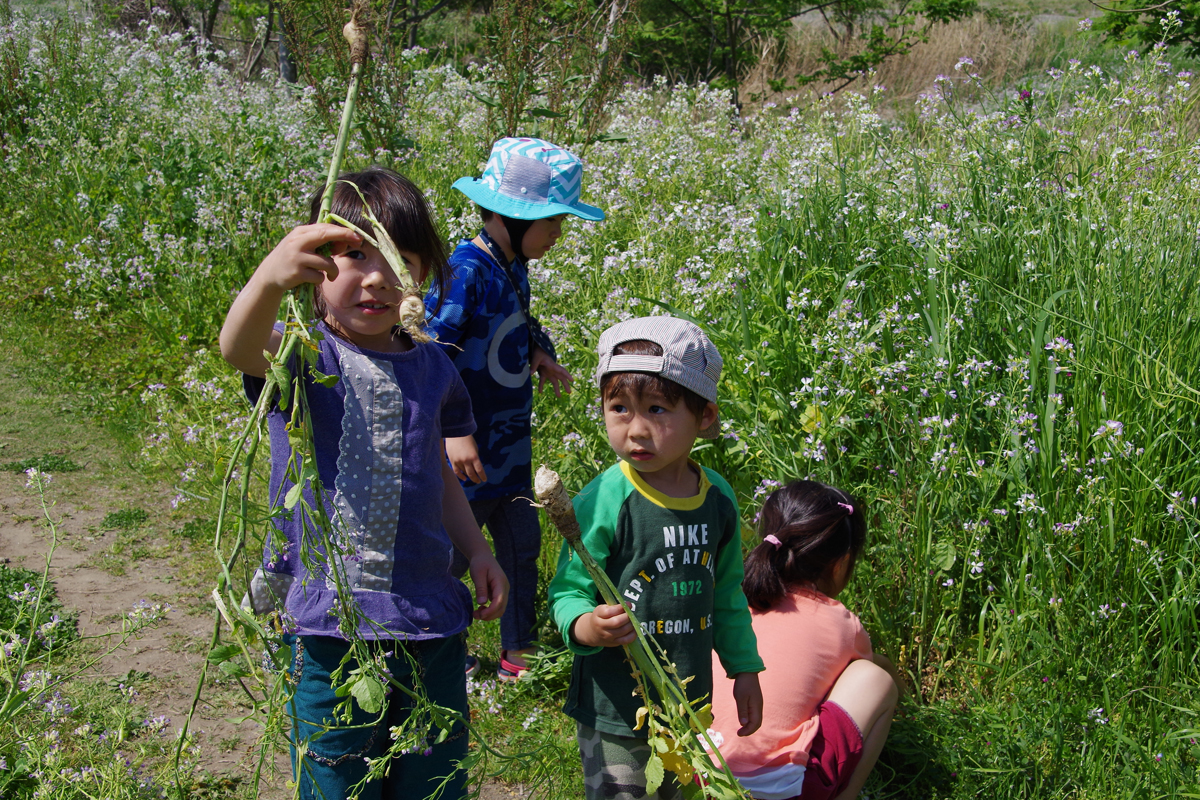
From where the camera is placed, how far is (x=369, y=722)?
178 cm

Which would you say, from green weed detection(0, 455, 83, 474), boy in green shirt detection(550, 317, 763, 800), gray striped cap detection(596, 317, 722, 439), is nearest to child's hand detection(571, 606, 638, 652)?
boy in green shirt detection(550, 317, 763, 800)

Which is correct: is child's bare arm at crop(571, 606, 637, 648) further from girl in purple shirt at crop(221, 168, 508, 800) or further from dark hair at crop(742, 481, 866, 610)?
dark hair at crop(742, 481, 866, 610)

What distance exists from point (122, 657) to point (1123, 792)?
298 cm

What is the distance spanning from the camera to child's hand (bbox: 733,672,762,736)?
2051 millimetres

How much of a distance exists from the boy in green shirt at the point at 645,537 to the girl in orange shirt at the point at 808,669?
0.89 ft

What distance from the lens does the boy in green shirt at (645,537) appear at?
6.34ft

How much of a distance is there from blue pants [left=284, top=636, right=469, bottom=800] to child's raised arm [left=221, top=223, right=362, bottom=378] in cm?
59

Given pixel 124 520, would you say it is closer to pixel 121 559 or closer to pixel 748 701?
pixel 121 559

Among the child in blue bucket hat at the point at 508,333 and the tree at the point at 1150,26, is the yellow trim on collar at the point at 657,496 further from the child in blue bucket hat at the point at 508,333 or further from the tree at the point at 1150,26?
the tree at the point at 1150,26

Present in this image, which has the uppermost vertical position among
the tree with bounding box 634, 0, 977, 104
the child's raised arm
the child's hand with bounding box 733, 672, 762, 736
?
the tree with bounding box 634, 0, 977, 104

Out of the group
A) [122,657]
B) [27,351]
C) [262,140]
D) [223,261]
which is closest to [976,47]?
[262,140]

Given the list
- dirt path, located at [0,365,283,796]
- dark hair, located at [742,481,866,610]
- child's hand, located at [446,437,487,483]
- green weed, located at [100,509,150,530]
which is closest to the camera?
dark hair, located at [742,481,866,610]

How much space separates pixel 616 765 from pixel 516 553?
1214 mm

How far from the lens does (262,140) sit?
6.55 metres
